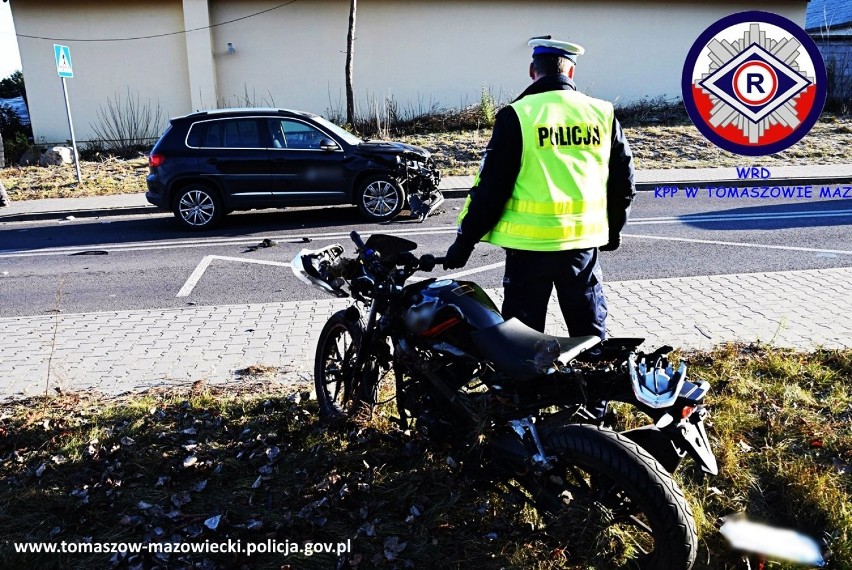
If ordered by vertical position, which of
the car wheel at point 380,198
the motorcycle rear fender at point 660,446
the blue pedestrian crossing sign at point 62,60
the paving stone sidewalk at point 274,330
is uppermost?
the blue pedestrian crossing sign at point 62,60

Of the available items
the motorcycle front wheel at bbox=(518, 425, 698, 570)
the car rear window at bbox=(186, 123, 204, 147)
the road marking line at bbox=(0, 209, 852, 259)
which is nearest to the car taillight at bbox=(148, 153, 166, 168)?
the car rear window at bbox=(186, 123, 204, 147)

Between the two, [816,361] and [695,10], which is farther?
[695,10]

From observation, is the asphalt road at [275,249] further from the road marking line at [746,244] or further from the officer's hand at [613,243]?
the officer's hand at [613,243]

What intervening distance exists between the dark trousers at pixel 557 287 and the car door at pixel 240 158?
29.3 feet

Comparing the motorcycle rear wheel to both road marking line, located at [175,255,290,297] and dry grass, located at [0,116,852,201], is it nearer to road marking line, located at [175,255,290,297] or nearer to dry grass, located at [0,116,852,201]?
road marking line, located at [175,255,290,297]

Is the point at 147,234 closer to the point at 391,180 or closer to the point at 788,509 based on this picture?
the point at 391,180

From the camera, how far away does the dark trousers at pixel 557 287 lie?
365cm

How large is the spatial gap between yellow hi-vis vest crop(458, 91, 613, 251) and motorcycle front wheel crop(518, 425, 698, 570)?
1.12 meters

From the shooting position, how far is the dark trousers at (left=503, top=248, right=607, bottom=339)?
3654 millimetres

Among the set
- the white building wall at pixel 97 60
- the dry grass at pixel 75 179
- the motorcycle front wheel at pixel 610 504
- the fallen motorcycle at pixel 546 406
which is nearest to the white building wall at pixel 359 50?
the white building wall at pixel 97 60

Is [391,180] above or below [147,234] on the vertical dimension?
above

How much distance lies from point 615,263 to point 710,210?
437 centimetres

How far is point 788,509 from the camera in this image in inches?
133

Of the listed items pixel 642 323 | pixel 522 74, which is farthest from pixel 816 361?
pixel 522 74
